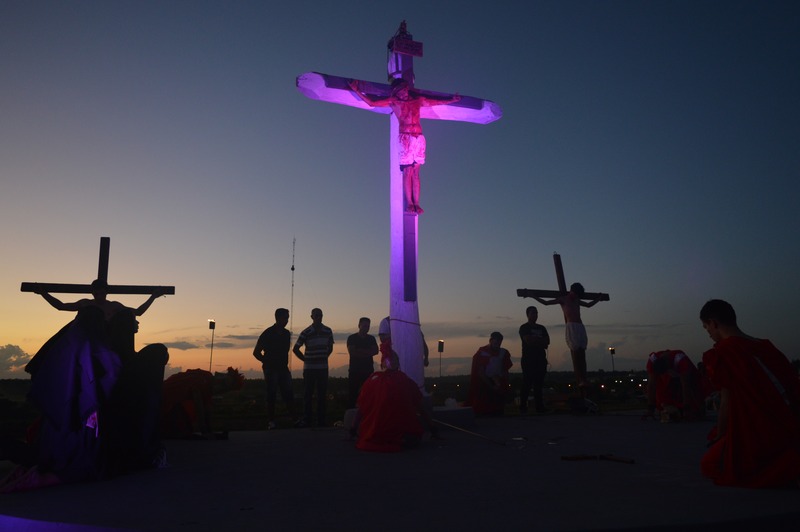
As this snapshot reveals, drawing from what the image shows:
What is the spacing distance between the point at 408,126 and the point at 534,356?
474 cm

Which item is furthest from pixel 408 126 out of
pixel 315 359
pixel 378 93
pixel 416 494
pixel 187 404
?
pixel 416 494

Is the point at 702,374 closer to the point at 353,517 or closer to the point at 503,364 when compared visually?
the point at 503,364

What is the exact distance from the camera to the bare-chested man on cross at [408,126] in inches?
323

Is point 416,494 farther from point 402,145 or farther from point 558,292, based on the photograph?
point 558,292

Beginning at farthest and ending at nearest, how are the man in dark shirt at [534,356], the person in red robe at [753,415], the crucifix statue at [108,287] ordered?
1. the man in dark shirt at [534,356]
2. the crucifix statue at [108,287]
3. the person in red robe at [753,415]

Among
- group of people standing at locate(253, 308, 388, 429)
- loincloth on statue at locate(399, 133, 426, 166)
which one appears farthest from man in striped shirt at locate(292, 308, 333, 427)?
loincloth on statue at locate(399, 133, 426, 166)

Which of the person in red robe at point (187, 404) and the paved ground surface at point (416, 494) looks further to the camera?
the person in red robe at point (187, 404)

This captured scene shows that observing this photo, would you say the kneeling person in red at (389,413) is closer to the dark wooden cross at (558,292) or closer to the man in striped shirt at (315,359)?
the man in striped shirt at (315,359)

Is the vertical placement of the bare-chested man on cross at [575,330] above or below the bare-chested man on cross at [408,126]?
below

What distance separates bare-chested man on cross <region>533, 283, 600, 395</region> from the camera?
10.2 metres

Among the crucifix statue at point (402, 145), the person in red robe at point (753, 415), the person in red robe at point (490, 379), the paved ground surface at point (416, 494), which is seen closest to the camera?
the paved ground surface at point (416, 494)

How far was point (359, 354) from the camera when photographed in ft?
28.8

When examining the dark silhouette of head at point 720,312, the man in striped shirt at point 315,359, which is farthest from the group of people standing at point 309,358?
the dark silhouette of head at point 720,312

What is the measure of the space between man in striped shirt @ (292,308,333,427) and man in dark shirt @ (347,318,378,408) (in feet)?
1.16
